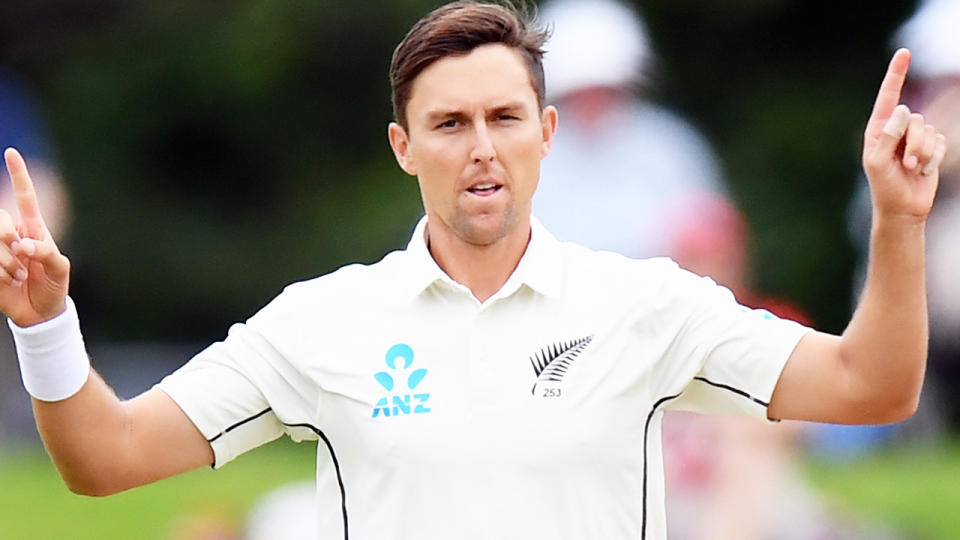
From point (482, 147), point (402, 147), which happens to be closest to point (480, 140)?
point (482, 147)

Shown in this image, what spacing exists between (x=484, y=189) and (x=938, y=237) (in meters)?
6.85

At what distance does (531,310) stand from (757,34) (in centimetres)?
1177

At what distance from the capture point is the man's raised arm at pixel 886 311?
428 cm

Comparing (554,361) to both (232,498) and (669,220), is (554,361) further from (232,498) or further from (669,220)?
(232,498)

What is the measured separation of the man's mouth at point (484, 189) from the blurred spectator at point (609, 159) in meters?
2.56

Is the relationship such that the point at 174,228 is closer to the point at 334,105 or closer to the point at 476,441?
the point at 334,105

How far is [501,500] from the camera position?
176 inches

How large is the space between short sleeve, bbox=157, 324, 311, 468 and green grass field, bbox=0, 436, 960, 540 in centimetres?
400

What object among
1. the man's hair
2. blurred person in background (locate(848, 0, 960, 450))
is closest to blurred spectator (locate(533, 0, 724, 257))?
blurred person in background (locate(848, 0, 960, 450))

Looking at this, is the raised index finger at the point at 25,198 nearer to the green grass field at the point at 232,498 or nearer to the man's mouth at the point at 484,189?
the man's mouth at the point at 484,189

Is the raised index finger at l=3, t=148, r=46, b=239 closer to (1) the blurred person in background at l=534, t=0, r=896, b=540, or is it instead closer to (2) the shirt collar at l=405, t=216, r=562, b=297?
(2) the shirt collar at l=405, t=216, r=562, b=297

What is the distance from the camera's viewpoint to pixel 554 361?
4.61m

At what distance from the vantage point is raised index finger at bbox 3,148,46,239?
443cm

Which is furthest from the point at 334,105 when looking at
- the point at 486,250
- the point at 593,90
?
A: the point at 486,250
